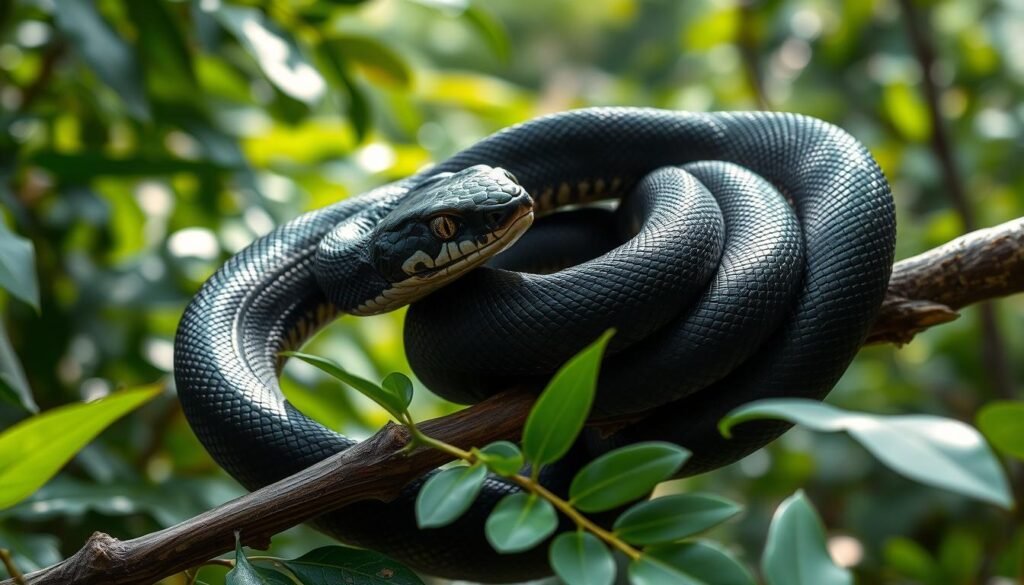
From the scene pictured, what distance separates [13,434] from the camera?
126cm

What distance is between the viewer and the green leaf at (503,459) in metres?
→ 1.14

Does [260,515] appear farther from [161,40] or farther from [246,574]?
[161,40]

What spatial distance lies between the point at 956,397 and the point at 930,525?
0.57 metres

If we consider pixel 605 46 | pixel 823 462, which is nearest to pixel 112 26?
pixel 823 462

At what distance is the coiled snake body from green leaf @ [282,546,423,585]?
0.11 meters

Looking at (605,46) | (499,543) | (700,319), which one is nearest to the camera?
(499,543)

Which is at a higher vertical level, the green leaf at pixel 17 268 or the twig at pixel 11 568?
the green leaf at pixel 17 268

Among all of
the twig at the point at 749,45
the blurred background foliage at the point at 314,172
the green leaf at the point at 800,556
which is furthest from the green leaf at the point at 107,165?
the twig at the point at 749,45

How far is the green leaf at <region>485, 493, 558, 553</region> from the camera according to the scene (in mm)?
1048

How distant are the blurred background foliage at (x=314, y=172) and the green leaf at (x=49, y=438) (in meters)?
0.54

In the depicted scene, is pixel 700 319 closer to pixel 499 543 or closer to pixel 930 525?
pixel 499 543

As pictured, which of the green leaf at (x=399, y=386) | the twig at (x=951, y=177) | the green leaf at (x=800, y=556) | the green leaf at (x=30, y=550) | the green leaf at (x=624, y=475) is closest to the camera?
the green leaf at (x=800, y=556)

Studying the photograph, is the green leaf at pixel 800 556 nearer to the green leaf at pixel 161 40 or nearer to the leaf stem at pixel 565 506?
the leaf stem at pixel 565 506

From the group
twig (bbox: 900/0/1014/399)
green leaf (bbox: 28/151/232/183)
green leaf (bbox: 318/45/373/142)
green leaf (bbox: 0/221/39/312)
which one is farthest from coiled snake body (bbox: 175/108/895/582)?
twig (bbox: 900/0/1014/399)
